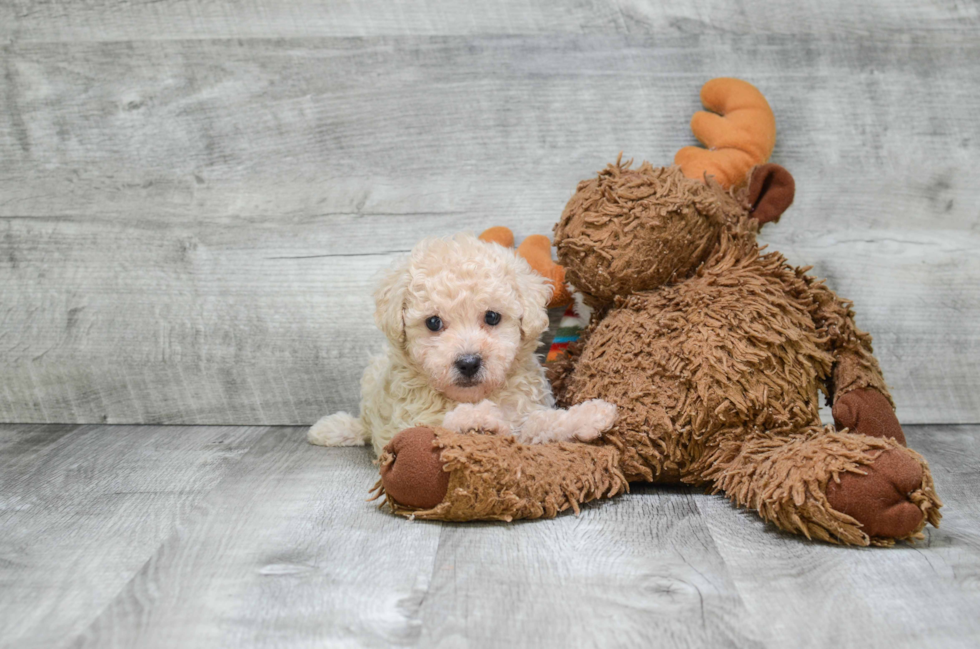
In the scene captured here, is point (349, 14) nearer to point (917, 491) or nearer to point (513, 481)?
point (513, 481)

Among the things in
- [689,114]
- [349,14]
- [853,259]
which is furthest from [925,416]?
[349,14]

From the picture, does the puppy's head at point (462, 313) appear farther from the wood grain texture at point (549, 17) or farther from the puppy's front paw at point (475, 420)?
the wood grain texture at point (549, 17)

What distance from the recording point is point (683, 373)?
3.86 ft

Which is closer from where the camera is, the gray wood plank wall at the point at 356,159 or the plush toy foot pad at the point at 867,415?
the plush toy foot pad at the point at 867,415

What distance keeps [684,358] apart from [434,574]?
0.49 meters

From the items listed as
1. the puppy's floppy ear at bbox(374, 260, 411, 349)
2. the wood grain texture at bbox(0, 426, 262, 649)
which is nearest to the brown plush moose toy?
the puppy's floppy ear at bbox(374, 260, 411, 349)

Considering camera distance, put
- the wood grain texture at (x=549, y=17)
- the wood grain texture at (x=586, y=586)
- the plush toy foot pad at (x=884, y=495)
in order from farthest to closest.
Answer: the wood grain texture at (x=549, y=17) → the plush toy foot pad at (x=884, y=495) → the wood grain texture at (x=586, y=586)

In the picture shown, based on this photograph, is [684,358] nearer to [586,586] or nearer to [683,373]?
[683,373]

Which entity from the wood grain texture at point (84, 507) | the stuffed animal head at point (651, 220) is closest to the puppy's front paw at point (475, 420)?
the stuffed animal head at point (651, 220)

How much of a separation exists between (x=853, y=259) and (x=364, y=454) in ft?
3.40

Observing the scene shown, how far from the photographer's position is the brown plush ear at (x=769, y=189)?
1.31 meters

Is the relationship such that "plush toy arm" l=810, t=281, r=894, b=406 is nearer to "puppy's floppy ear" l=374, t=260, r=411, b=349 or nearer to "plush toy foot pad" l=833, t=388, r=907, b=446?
"plush toy foot pad" l=833, t=388, r=907, b=446

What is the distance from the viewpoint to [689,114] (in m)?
1.59

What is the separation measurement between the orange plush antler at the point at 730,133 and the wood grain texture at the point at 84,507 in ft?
3.18
